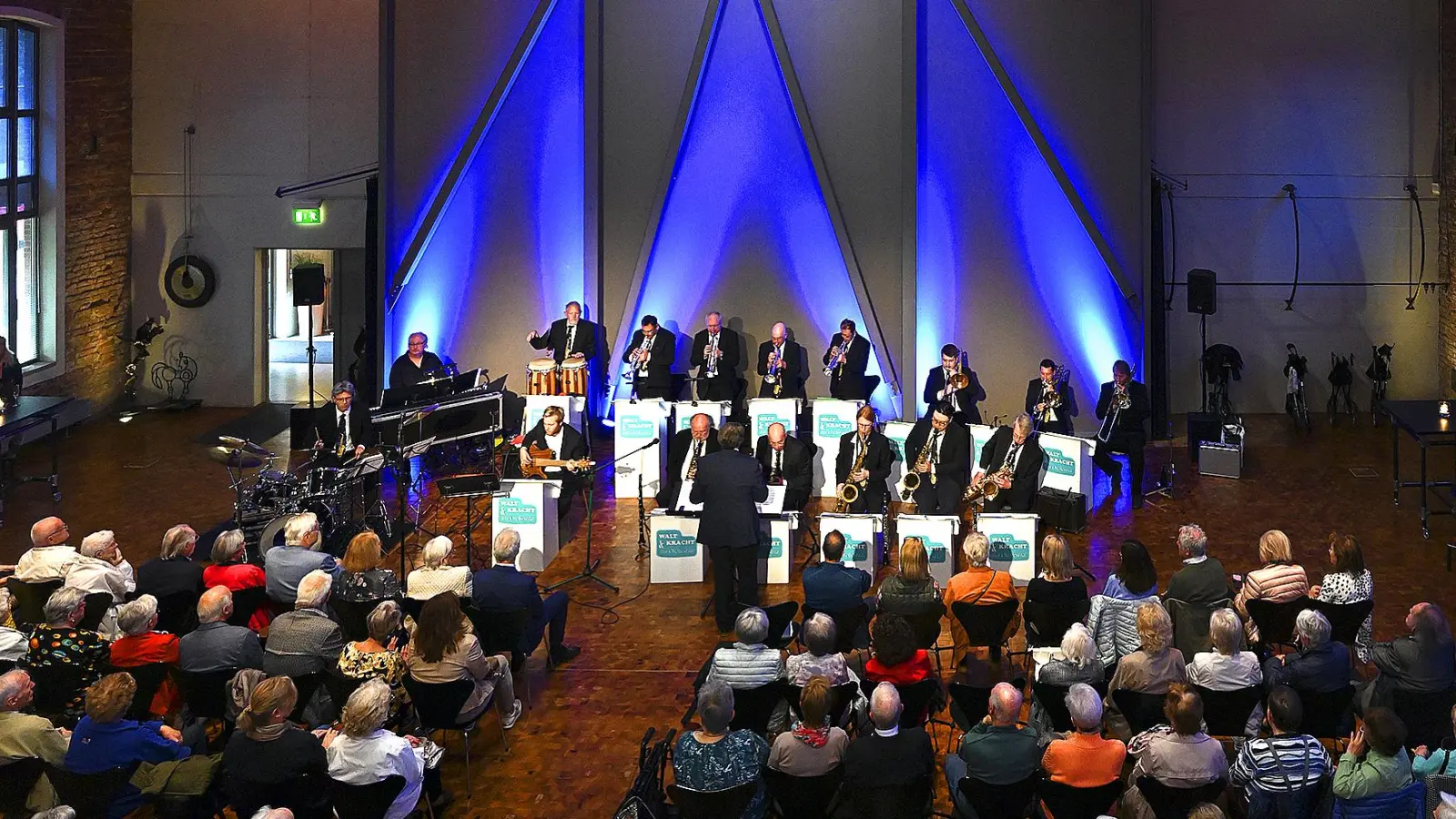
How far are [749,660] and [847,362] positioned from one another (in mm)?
7468

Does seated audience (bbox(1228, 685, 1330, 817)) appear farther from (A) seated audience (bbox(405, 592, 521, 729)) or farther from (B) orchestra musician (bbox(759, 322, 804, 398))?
(B) orchestra musician (bbox(759, 322, 804, 398))

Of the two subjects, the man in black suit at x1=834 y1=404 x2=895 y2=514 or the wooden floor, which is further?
the man in black suit at x1=834 y1=404 x2=895 y2=514

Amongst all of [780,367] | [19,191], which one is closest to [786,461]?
[780,367]

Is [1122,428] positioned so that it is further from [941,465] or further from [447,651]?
[447,651]

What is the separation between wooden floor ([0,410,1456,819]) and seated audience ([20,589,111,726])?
6.05 feet

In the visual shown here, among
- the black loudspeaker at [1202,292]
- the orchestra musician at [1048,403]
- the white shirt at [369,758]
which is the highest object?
the black loudspeaker at [1202,292]

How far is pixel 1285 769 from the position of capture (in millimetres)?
6516

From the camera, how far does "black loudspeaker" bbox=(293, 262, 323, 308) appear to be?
49.9 ft

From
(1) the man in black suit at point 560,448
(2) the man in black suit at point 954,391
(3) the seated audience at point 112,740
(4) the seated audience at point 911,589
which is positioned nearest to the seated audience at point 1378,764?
(4) the seated audience at point 911,589

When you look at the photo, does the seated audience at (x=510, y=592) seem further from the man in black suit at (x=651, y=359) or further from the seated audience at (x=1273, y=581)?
the man in black suit at (x=651, y=359)

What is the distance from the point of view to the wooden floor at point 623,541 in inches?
324

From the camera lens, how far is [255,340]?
17.6 m

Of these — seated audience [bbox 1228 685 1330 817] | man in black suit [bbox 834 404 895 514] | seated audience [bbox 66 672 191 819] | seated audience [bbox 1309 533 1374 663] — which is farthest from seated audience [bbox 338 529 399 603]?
seated audience [bbox 1309 533 1374 663]

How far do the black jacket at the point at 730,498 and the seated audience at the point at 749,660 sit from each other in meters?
2.52
